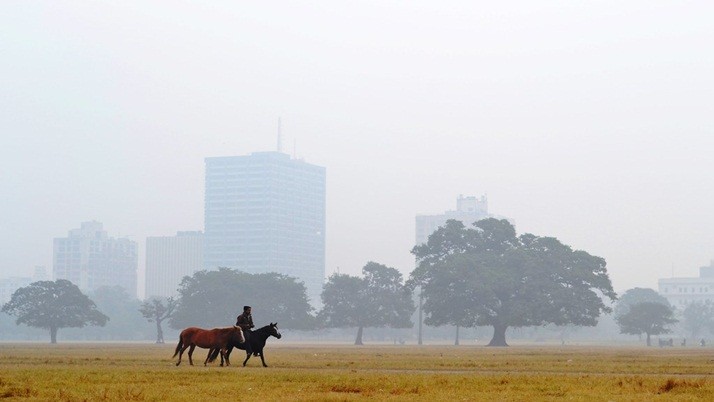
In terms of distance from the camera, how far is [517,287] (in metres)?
125

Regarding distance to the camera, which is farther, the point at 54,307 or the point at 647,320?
the point at 647,320

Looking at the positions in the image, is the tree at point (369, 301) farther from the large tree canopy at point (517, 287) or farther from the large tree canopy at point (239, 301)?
the large tree canopy at point (517, 287)

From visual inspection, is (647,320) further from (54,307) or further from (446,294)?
(54,307)

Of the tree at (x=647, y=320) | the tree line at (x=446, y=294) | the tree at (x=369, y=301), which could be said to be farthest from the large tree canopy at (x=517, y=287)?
the tree at (x=647, y=320)

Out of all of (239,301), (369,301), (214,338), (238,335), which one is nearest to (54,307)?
(239,301)

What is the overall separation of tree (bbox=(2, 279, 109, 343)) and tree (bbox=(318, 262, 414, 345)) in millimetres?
34085

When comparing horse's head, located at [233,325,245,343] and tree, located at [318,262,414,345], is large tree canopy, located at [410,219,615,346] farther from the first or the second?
Answer: horse's head, located at [233,325,245,343]

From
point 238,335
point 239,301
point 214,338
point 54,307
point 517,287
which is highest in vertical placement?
point 517,287

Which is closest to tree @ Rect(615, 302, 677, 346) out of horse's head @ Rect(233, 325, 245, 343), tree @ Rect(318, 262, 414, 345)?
tree @ Rect(318, 262, 414, 345)

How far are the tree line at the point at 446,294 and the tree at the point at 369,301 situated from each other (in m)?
0.15

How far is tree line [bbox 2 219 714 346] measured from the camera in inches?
4850

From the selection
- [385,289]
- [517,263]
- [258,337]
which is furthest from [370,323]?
[258,337]

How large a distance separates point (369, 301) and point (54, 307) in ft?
150

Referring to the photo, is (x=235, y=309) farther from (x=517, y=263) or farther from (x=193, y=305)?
(x=517, y=263)
